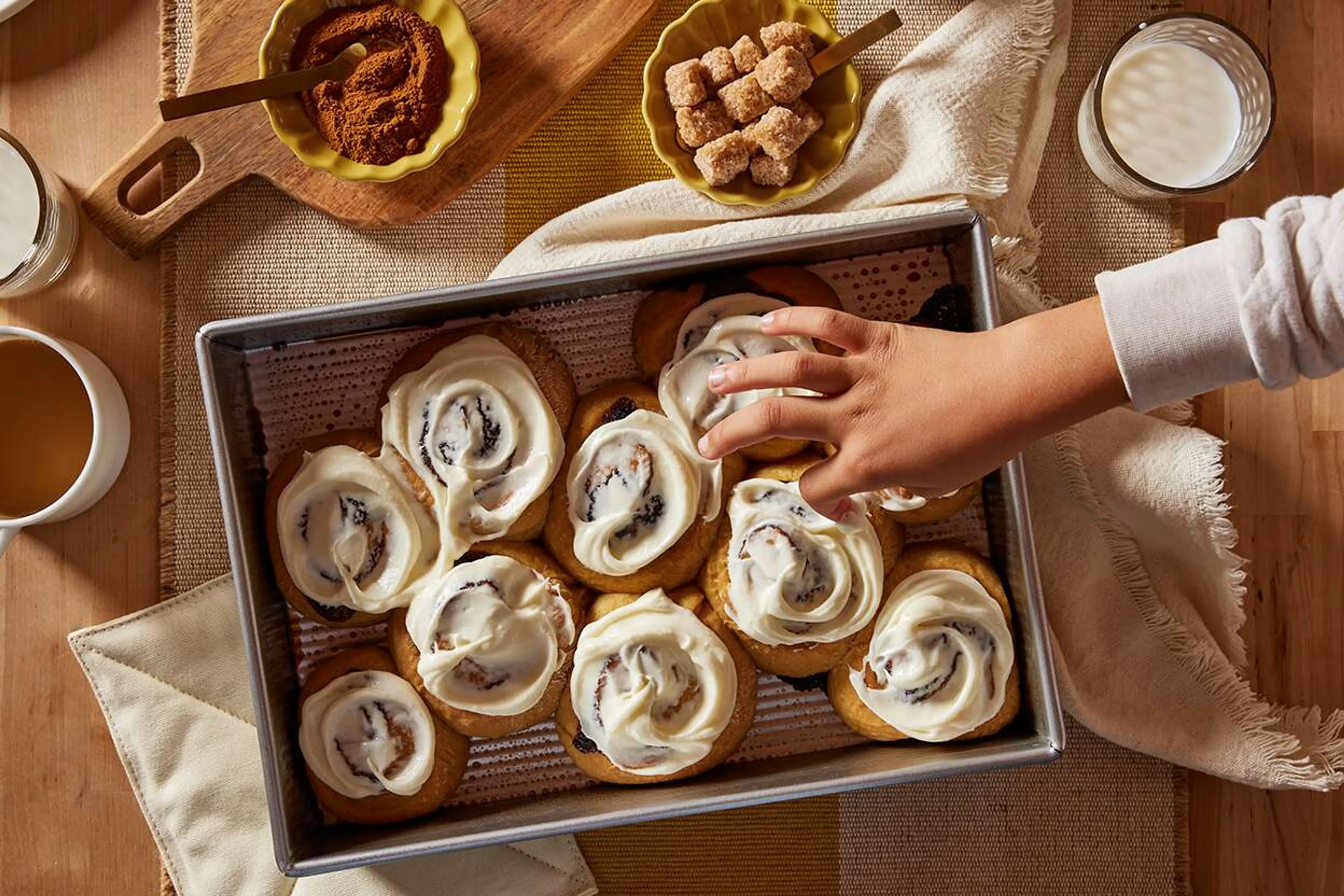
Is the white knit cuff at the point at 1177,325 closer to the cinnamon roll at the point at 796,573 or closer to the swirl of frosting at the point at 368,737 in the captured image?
the cinnamon roll at the point at 796,573

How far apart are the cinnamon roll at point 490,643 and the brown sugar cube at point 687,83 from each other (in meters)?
0.61

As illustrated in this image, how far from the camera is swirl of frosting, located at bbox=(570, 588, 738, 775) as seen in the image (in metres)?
1.21

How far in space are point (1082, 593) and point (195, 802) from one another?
46.8 inches

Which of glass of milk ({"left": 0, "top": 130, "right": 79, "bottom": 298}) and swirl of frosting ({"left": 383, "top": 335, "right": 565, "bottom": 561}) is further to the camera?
glass of milk ({"left": 0, "top": 130, "right": 79, "bottom": 298})

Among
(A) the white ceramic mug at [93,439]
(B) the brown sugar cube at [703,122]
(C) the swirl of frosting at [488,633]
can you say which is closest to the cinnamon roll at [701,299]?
(B) the brown sugar cube at [703,122]

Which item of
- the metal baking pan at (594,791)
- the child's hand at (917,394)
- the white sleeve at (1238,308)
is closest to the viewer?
the white sleeve at (1238,308)

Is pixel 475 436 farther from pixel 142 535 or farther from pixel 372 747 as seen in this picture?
pixel 142 535

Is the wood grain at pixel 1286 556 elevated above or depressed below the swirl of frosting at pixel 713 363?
below

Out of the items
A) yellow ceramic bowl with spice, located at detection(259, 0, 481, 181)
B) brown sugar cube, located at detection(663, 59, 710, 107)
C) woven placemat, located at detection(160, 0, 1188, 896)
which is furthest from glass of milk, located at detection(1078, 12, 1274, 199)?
yellow ceramic bowl with spice, located at detection(259, 0, 481, 181)

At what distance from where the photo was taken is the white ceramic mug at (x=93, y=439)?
1.30 m

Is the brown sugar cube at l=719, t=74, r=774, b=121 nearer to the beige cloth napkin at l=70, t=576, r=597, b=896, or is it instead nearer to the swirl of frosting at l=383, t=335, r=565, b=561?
the swirl of frosting at l=383, t=335, r=565, b=561

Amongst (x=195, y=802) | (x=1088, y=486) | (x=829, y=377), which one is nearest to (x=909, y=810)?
(x=1088, y=486)

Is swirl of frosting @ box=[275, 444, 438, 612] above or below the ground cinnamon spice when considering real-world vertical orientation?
below

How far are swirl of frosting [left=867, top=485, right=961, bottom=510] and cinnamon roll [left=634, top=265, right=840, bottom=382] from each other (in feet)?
0.43
